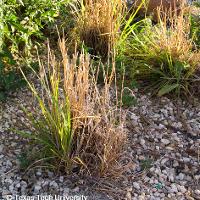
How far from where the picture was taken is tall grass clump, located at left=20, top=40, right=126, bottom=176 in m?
2.42

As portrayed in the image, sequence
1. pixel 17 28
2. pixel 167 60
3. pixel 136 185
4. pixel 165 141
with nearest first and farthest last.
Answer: pixel 136 185 < pixel 165 141 < pixel 17 28 < pixel 167 60

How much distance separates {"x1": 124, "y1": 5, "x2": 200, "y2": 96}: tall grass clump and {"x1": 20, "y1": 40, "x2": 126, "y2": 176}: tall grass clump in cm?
99

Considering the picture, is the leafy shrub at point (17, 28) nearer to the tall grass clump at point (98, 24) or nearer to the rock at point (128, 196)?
the tall grass clump at point (98, 24)

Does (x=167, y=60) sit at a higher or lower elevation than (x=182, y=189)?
higher

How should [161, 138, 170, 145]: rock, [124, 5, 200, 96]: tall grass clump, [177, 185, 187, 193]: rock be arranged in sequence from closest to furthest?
[177, 185, 187, 193]: rock < [161, 138, 170, 145]: rock < [124, 5, 200, 96]: tall grass clump

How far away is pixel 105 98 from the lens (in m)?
2.47

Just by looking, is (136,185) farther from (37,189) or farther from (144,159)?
(37,189)

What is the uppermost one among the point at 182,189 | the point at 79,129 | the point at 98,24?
the point at 98,24

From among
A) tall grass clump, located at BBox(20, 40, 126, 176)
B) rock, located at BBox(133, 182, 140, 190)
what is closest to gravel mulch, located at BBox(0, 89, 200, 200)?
rock, located at BBox(133, 182, 140, 190)

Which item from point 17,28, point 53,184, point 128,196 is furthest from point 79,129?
point 17,28

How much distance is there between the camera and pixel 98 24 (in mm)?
3664

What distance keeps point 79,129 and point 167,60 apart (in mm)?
1257

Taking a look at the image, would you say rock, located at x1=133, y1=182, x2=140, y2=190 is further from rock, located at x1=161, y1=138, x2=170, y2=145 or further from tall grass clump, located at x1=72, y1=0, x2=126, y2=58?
tall grass clump, located at x1=72, y1=0, x2=126, y2=58

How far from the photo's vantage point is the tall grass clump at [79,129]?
2422 millimetres
